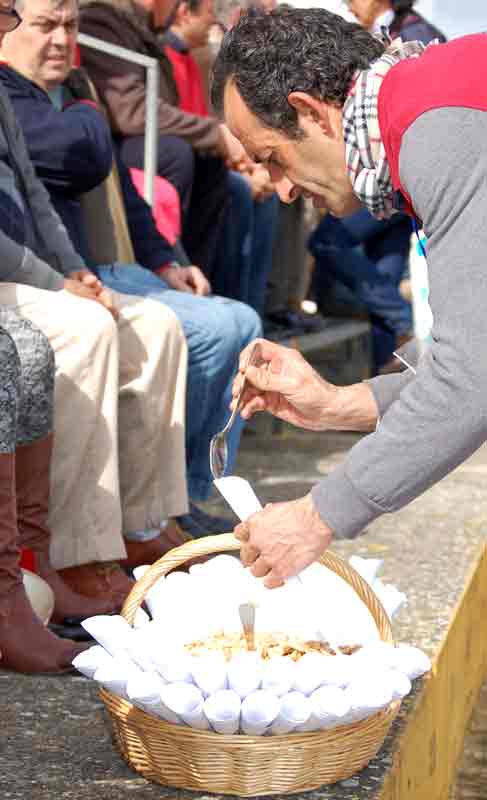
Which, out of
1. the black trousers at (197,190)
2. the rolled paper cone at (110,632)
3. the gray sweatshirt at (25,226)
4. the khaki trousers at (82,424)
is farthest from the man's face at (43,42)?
the rolled paper cone at (110,632)

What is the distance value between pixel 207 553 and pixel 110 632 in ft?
0.70

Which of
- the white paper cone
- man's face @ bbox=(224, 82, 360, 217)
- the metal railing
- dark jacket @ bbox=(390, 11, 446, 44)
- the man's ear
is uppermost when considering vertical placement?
the man's ear

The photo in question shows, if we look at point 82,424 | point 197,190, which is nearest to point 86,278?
point 82,424

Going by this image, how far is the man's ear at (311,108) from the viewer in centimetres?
196

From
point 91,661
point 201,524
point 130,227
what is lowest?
point 201,524

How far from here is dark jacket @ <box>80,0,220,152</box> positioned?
4219mm

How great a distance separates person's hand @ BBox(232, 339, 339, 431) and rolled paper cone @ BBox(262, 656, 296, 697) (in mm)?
470

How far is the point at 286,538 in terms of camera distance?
1.86 m

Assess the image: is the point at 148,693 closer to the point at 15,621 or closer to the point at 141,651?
the point at 141,651

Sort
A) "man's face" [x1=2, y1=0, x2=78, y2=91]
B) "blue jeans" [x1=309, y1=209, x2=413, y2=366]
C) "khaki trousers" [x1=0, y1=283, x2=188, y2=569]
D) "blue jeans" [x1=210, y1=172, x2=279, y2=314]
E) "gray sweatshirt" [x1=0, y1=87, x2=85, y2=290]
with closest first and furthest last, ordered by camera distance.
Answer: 1. "khaki trousers" [x1=0, y1=283, x2=188, y2=569]
2. "gray sweatshirt" [x1=0, y1=87, x2=85, y2=290]
3. "man's face" [x1=2, y1=0, x2=78, y2=91]
4. "blue jeans" [x1=210, y1=172, x2=279, y2=314]
5. "blue jeans" [x1=309, y1=209, x2=413, y2=366]

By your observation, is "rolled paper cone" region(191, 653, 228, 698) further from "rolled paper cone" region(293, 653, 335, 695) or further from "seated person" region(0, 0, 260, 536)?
"seated person" region(0, 0, 260, 536)

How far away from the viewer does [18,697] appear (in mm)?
2436

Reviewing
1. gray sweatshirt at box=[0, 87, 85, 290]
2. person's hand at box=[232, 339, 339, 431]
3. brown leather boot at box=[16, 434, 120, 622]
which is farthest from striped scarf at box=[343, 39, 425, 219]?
gray sweatshirt at box=[0, 87, 85, 290]

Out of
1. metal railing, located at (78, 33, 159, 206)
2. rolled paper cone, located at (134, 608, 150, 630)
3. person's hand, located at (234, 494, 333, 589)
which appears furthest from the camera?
metal railing, located at (78, 33, 159, 206)
